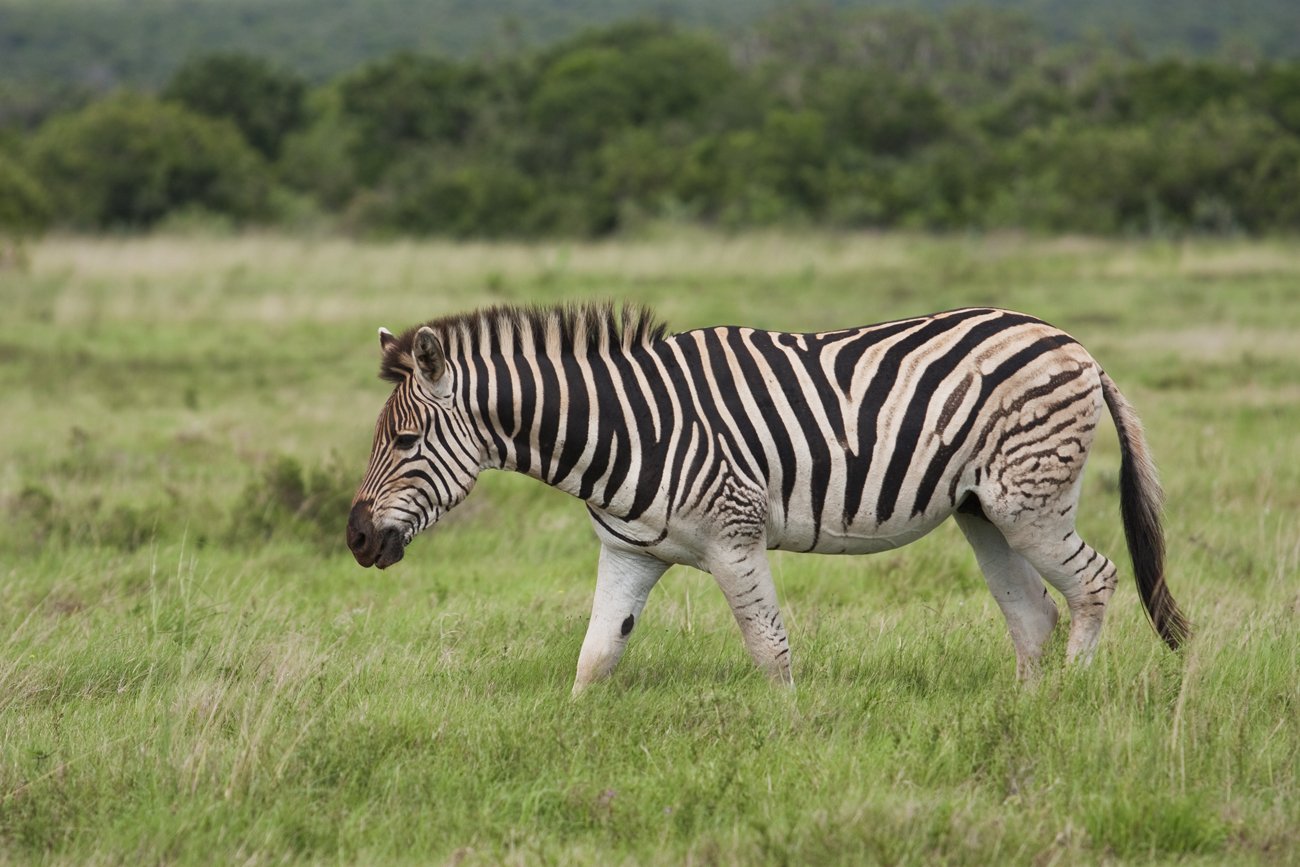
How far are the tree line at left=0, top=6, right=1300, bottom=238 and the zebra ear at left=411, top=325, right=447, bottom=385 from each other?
22143 millimetres

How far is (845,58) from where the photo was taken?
274ft

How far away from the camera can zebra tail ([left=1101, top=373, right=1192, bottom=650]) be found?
5.80 meters

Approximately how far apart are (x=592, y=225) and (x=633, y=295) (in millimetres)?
12447

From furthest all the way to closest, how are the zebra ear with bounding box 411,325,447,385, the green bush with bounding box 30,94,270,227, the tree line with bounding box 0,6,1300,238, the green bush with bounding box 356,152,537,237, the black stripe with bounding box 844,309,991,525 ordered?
the green bush with bounding box 356,152,537,237 < the green bush with bounding box 30,94,270,227 < the tree line with bounding box 0,6,1300,238 < the black stripe with bounding box 844,309,991,525 < the zebra ear with bounding box 411,325,447,385

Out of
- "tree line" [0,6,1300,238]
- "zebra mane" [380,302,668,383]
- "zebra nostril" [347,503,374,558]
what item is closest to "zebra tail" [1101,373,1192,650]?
"zebra mane" [380,302,668,383]

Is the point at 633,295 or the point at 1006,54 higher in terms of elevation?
the point at 1006,54

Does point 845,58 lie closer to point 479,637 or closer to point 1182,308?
point 1182,308

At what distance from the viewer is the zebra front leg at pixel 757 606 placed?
17.6 feet

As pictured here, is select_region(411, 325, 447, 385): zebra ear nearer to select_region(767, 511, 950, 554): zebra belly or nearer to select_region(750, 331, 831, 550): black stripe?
select_region(750, 331, 831, 550): black stripe

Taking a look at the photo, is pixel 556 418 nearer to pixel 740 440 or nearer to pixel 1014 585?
pixel 740 440

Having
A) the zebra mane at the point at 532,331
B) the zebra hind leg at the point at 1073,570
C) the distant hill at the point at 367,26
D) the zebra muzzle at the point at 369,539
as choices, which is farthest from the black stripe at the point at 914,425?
the distant hill at the point at 367,26

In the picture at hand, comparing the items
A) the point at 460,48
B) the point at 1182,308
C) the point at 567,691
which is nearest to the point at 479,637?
the point at 567,691

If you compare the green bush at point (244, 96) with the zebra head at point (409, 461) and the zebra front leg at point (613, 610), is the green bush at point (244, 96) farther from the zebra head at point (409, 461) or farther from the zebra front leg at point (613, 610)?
the zebra front leg at point (613, 610)

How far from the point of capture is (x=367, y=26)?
148 m
